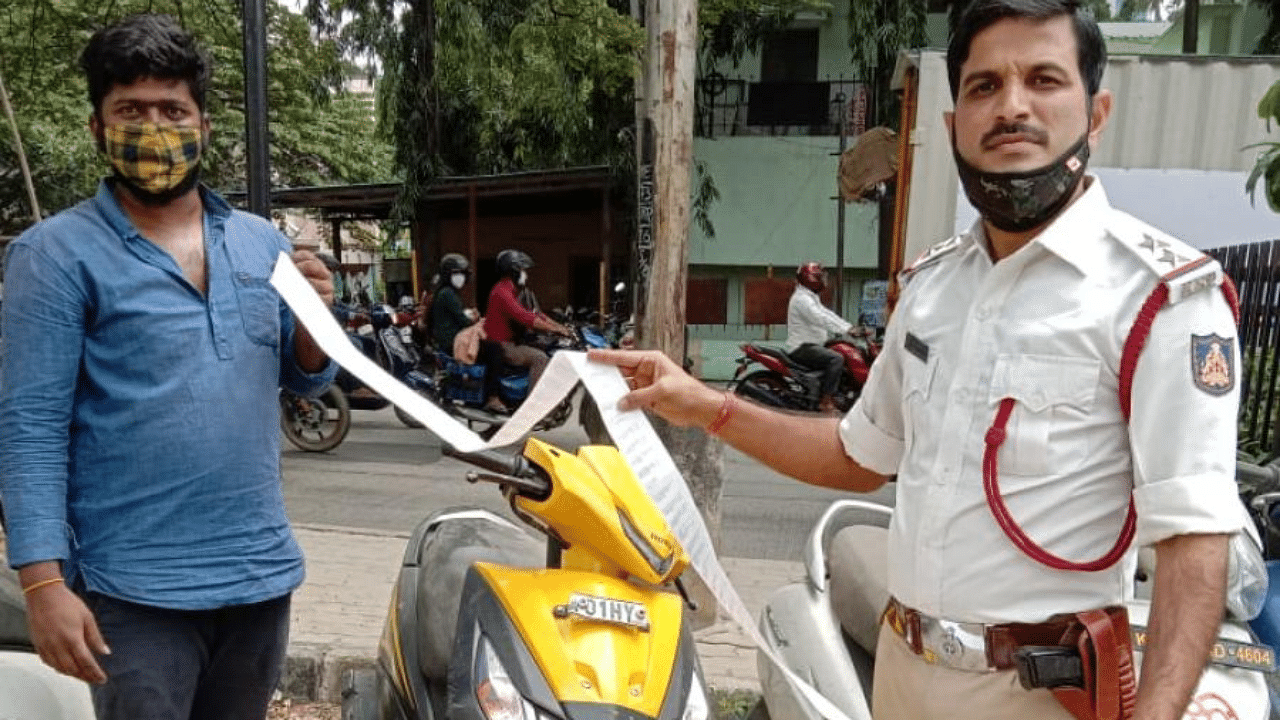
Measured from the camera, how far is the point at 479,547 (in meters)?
2.52

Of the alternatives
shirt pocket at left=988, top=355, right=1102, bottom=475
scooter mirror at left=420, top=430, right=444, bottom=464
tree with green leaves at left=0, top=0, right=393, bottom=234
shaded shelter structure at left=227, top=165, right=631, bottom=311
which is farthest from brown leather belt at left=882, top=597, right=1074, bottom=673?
shaded shelter structure at left=227, top=165, right=631, bottom=311

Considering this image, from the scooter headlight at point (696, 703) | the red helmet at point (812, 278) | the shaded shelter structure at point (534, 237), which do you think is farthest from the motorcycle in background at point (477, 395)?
the shaded shelter structure at point (534, 237)

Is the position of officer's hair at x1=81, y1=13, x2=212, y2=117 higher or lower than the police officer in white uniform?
higher

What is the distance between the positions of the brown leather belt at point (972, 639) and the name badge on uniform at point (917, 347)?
0.38 meters

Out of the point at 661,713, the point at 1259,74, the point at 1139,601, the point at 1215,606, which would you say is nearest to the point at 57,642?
the point at 661,713

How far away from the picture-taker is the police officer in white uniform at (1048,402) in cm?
112

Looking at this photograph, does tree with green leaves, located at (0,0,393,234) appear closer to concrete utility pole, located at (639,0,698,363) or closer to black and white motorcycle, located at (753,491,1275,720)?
concrete utility pole, located at (639,0,698,363)

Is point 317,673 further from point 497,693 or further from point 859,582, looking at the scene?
point 859,582

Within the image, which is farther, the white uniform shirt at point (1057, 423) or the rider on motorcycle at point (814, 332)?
the rider on motorcycle at point (814, 332)

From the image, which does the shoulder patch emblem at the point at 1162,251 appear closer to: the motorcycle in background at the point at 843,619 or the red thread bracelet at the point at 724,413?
the red thread bracelet at the point at 724,413

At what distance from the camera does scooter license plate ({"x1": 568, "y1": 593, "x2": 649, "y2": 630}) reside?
185 cm

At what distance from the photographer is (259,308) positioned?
1804mm

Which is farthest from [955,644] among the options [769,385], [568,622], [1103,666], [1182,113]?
[1182,113]

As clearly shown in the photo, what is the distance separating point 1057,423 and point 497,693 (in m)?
1.09
